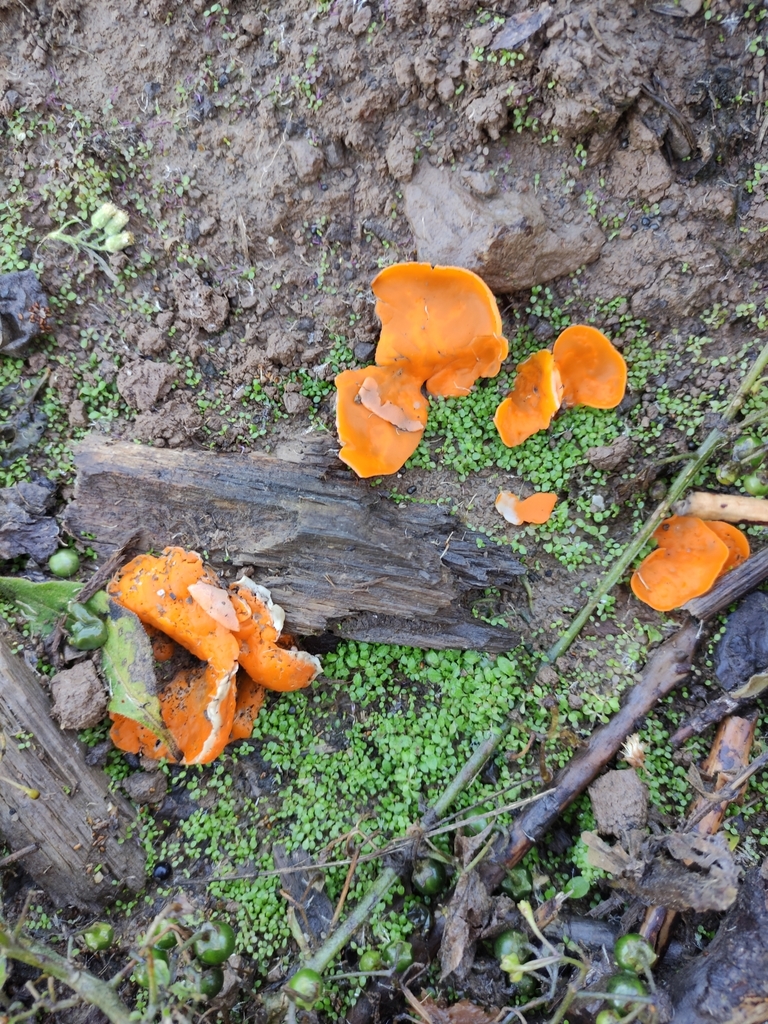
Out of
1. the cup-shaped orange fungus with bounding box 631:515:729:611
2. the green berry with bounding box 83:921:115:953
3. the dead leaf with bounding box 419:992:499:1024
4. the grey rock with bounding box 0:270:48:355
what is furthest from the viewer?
the grey rock with bounding box 0:270:48:355

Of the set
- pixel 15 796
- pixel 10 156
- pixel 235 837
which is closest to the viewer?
pixel 15 796

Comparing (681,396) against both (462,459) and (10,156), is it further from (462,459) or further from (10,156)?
(10,156)

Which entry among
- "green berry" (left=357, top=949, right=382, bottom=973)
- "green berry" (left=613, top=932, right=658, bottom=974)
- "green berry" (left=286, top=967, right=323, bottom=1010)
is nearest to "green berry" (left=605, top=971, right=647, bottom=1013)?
"green berry" (left=613, top=932, right=658, bottom=974)

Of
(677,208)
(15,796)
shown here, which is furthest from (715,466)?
(15,796)

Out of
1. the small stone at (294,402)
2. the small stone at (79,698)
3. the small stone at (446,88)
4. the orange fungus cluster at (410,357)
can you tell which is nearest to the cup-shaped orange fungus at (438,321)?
the orange fungus cluster at (410,357)

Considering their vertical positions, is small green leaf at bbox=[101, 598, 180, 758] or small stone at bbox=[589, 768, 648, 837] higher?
small green leaf at bbox=[101, 598, 180, 758]

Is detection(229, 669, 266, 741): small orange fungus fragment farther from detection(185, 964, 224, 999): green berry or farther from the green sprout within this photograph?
the green sprout
